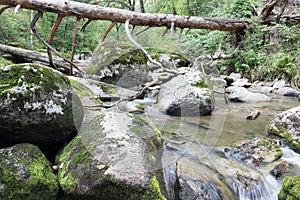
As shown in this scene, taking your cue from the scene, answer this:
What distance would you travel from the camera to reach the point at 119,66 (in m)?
7.11

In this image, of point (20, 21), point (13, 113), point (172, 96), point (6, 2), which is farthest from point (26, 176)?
point (20, 21)

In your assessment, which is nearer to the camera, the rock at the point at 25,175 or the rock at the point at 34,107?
the rock at the point at 25,175

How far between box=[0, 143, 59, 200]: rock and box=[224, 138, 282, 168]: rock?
2263 mm

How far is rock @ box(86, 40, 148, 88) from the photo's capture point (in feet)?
23.0

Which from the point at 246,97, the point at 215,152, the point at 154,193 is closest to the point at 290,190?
the point at 215,152

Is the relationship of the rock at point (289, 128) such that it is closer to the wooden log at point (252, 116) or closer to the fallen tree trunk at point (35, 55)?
the wooden log at point (252, 116)

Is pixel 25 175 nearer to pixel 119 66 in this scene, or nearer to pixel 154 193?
→ pixel 154 193

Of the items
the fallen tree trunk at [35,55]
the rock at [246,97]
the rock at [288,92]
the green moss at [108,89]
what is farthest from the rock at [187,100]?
the fallen tree trunk at [35,55]

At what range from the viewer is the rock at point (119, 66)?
702 cm

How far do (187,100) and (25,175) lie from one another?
3.35m

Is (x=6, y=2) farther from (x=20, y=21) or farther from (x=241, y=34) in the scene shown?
(x=20, y=21)

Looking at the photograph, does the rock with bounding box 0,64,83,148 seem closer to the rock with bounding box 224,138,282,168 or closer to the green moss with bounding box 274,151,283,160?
the rock with bounding box 224,138,282,168

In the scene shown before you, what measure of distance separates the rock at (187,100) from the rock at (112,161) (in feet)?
6.82

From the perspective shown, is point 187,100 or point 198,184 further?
point 187,100
